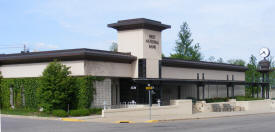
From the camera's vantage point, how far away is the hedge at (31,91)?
108 feet

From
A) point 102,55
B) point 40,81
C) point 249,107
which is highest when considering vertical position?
point 102,55

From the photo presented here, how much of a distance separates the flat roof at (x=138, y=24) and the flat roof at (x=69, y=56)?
277 cm

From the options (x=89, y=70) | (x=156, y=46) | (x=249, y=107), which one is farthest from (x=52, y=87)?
(x=249, y=107)

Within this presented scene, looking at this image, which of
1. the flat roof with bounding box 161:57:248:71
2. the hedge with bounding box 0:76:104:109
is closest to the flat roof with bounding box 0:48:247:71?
the flat roof with bounding box 161:57:248:71

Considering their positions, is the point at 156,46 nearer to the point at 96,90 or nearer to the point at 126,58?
the point at 126,58

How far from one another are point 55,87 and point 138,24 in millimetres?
10209

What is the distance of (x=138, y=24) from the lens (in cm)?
3716

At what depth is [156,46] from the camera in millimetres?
39062

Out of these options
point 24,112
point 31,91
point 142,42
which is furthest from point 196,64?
point 24,112

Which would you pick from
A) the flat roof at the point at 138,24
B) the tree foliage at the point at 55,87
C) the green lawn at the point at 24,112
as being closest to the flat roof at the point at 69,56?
the tree foliage at the point at 55,87

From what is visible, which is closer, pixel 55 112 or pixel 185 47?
pixel 55 112

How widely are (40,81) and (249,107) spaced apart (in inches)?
998

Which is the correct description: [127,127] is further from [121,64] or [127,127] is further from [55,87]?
[121,64]

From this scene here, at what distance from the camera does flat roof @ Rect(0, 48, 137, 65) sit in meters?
33.3
